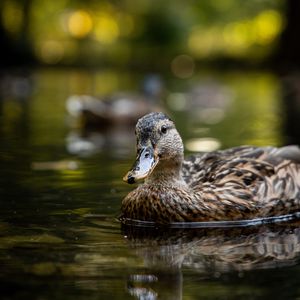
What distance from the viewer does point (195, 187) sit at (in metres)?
7.52

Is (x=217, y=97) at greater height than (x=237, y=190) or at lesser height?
greater

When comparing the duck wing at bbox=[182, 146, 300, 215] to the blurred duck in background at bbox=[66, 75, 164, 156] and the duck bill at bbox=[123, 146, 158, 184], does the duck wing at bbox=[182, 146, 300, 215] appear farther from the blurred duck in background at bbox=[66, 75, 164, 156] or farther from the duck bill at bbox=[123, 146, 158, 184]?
the blurred duck in background at bbox=[66, 75, 164, 156]

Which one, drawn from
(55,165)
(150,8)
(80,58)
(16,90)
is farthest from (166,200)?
(150,8)

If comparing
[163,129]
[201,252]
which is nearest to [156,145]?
[163,129]

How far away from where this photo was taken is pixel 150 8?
50.8m

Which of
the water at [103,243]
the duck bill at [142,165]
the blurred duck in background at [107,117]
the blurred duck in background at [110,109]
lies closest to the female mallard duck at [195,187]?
the duck bill at [142,165]

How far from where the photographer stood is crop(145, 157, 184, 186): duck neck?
7348mm

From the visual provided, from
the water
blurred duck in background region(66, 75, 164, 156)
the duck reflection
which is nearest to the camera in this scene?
the water

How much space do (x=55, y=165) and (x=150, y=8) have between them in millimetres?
40982

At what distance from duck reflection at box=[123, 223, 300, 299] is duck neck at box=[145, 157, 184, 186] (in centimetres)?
41

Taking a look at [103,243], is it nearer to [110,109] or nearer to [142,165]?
[142,165]

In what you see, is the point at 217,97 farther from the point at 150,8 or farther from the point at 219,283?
the point at 150,8

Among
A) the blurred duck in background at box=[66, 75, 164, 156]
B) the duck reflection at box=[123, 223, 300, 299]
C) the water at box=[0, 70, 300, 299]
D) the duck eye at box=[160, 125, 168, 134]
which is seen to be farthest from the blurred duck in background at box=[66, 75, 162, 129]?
the duck reflection at box=[123, 223, 300, 299]

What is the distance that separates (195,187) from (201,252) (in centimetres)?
133
